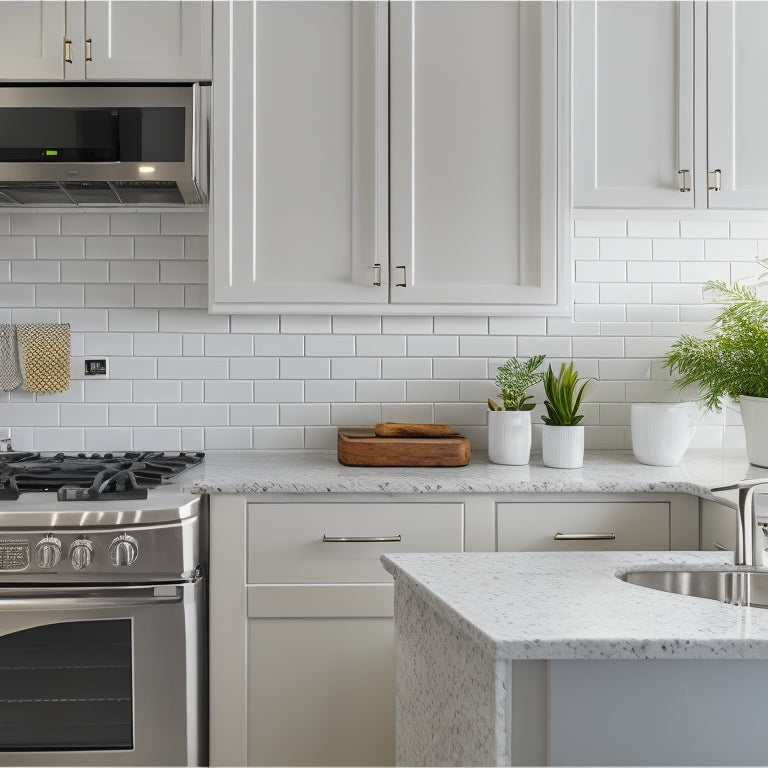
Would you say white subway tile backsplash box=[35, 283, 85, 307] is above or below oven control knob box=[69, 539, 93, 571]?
above

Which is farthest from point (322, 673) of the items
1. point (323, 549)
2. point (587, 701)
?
point (587, 701)

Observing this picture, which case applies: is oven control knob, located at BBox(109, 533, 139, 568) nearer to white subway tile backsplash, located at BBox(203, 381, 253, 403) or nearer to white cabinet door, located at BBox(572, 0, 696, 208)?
white subway tile backsplash, located at BBox(203, 381, 253, 403)

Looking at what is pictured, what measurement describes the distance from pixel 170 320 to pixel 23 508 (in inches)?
37.4

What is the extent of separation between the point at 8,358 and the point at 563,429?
191cm

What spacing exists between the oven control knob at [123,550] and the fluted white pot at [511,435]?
1.13 metres

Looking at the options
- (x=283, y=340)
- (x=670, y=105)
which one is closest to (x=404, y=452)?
(x=283, y=340)

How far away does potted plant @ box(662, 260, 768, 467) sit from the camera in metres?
2.17

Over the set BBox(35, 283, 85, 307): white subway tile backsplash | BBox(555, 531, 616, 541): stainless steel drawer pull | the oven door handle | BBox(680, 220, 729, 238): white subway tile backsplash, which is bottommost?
the oven door handle

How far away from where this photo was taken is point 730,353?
90.1 inches

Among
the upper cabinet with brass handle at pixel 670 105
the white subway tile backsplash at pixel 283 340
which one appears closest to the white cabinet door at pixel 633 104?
the upper cabinet with brass handle at pixel 670 105

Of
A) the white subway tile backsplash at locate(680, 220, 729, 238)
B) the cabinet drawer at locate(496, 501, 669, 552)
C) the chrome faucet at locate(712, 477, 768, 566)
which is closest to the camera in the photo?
the chrome faucet at locate(712, 477, 768, 566)

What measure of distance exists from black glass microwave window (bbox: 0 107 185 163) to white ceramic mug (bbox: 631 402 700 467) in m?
1.66

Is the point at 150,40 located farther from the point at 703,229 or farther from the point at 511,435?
the point at 703,229

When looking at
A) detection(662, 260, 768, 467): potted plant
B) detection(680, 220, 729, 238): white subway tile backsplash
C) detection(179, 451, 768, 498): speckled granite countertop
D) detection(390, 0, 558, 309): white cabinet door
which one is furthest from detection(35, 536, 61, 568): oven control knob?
detection(680, 220, 729, 238): white subway tile backsplash
